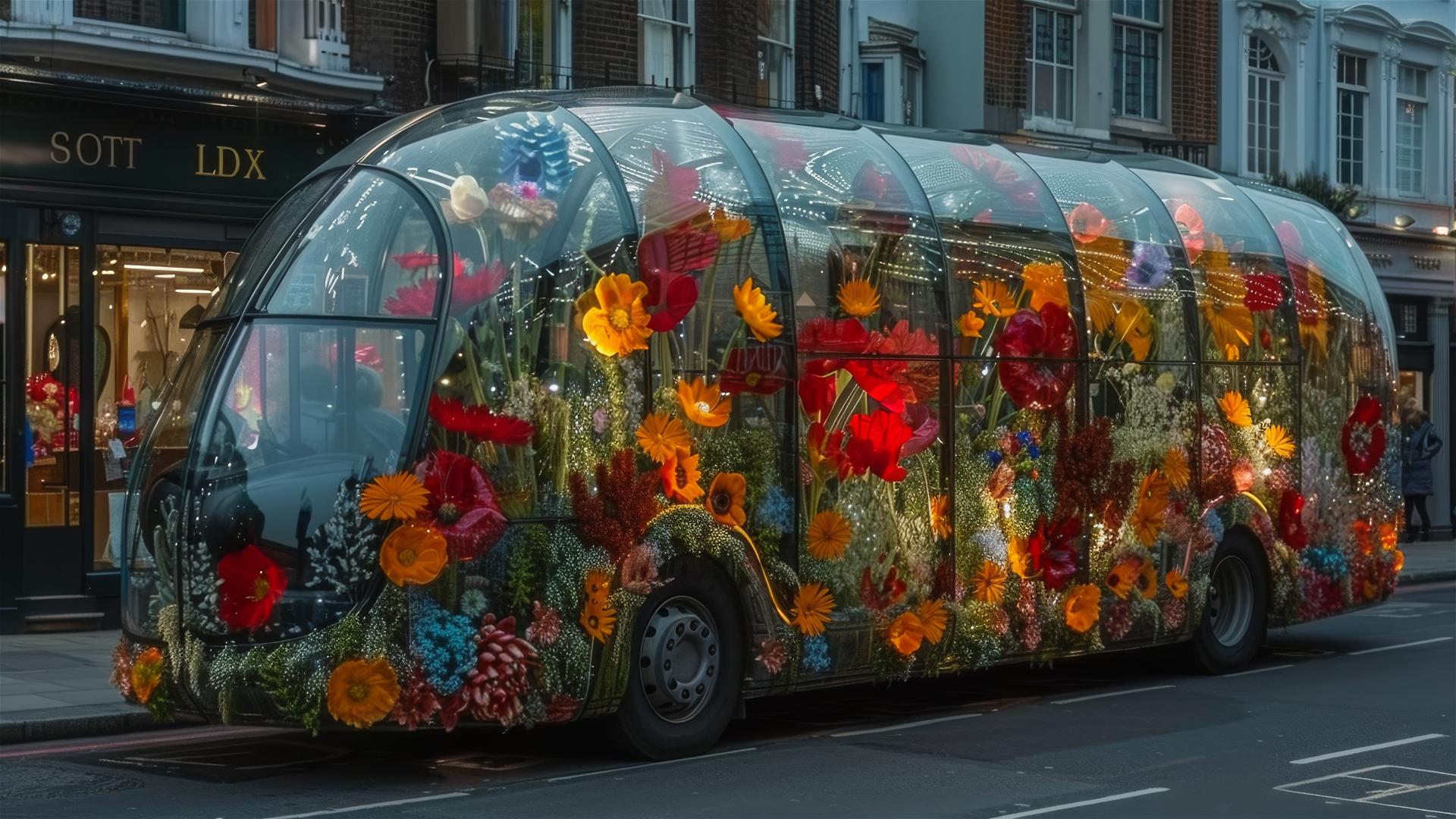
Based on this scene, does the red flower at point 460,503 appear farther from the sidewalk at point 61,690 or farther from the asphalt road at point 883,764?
the sidewalk at point 61,690

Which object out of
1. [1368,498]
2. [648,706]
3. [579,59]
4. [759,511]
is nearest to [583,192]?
[759,511]

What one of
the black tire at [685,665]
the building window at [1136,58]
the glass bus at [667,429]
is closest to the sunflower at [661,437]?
the glass bus at [667,429]

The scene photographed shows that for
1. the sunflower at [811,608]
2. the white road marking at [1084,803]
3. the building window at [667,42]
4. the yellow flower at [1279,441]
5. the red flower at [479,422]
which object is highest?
the building window at [667,42]

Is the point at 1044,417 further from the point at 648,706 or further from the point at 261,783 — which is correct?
the point at 261,783

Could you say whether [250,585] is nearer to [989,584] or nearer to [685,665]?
[685,665]

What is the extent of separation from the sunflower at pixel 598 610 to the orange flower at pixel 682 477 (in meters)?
0.62

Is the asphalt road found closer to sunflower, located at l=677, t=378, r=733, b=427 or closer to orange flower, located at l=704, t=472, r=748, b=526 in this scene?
orange flower, located at l=704, t=472, r=748, b=526

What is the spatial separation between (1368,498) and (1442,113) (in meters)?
18.5

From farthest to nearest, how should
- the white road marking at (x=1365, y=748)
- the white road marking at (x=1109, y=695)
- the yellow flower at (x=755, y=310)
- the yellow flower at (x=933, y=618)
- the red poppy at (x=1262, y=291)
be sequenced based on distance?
the red poppy at (x=1262, y=291), the white road marking at (x=1109, y=695), the yellow flower at (x=933, y=618), the yellow flower at (x=755, y=310), the white road marking at (x=1365, y=748)

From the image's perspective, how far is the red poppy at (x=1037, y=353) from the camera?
11.9m

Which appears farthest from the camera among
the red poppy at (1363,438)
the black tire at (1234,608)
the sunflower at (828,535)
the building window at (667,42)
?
the building window at (667,42)

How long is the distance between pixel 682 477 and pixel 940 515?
2144 millimetres

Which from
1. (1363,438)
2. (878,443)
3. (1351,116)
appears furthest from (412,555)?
(1351,116)

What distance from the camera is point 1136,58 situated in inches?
1117
